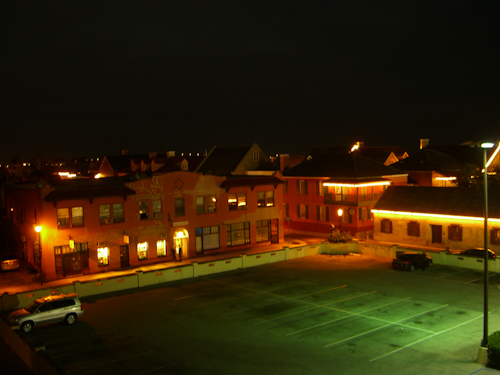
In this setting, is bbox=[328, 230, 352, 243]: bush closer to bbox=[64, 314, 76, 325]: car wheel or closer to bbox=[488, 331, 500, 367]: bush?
bbox=[64, 314, 76, 325]: car wheel

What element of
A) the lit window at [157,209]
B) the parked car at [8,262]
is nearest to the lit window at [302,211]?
the lit window at [157,209]

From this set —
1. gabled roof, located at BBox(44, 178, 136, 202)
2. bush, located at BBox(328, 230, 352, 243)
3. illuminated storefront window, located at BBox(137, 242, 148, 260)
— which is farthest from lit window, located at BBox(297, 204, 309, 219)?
gabled roof, located at BBox(44, 178, 136, 202)

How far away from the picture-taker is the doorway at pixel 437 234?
46.2m

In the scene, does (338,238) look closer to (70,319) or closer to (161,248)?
(161,248)

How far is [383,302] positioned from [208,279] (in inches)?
532

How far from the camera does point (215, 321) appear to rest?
25.4 meters

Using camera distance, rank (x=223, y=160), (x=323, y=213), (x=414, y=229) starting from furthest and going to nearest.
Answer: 1. (x=223, y=160)
2. (x=323, y=213)
3. (x=414, y=229)

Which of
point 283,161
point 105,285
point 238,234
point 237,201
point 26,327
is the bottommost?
point 26,327

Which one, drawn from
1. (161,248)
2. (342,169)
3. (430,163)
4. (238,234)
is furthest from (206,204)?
(430,163)

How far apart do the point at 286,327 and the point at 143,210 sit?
844 inches

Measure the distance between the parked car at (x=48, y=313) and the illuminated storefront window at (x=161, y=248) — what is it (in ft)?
53.0

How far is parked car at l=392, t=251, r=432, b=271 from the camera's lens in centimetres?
3656

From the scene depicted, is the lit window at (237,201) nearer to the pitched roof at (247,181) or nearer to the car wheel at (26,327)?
the pitched roof at (247,181)

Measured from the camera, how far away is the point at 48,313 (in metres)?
24.8
